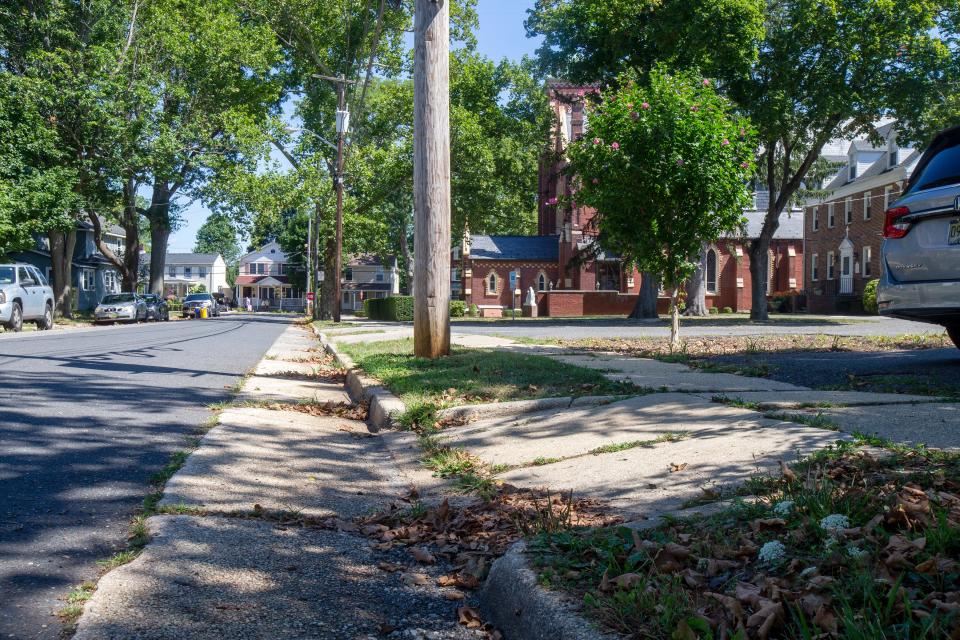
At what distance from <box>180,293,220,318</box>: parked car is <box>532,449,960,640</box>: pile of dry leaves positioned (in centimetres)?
5324

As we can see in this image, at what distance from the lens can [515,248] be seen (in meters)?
58.7

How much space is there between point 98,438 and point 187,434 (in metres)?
0.66

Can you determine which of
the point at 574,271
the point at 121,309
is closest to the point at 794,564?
the point at 121,309

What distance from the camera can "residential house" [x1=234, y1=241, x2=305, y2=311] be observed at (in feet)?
344

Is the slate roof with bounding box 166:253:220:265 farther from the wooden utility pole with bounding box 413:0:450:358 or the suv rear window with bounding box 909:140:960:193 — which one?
the suv rear window with bounding box 909:140:960:193

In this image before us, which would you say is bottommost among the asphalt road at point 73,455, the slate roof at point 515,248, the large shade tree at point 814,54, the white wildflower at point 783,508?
the asphalt road at point 73,455

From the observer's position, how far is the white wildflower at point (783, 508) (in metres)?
3.25

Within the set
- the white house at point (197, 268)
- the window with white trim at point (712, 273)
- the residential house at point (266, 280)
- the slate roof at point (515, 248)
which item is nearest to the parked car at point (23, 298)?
the slate roof at point (515, 248)

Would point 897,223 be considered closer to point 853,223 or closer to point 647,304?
point 647,304

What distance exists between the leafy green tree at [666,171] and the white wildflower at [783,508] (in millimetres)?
9097

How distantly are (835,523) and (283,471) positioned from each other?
3705 millimetres

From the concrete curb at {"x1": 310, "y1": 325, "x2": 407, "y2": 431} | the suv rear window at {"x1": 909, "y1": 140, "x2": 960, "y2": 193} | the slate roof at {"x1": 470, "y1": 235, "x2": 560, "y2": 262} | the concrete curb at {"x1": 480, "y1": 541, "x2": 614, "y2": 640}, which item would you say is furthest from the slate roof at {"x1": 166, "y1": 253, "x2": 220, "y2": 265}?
the concrete curb at {"x1": 480, "y1": 541, "x2": 614, "y2": 640}

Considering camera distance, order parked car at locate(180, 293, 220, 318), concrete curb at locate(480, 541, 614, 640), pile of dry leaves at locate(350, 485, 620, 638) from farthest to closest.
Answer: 1. parked car at locate(180, 293, 220, 318)
2. pile of dry leaves at locate(350, 485, 620, 638)
3. concrete curb at locate(480, 541, 614, 640)

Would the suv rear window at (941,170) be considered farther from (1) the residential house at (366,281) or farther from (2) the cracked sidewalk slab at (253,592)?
(1) the residential house at (366,281)
